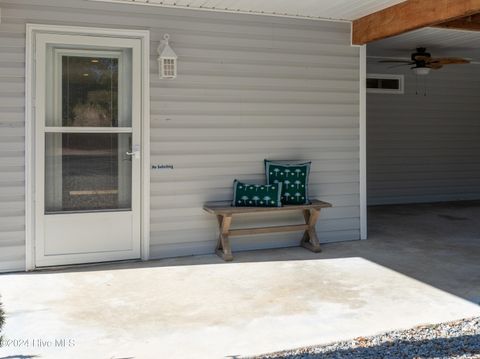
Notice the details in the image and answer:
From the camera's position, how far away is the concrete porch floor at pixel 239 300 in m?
2.85

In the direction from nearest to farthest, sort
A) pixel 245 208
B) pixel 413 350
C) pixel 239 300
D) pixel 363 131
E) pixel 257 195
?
1. pixel 413 350
2. pixel 239 300
3. pixel 245 208
4. pixel 257 195
5. pixel 363 131

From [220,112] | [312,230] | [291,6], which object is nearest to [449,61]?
[291,6]

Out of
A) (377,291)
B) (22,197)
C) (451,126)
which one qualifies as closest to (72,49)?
(22,197)

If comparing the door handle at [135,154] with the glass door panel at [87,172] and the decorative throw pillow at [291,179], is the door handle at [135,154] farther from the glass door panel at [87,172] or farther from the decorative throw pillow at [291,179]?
the decorative throw pillow at [291,179]

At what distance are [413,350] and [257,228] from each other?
2.38m

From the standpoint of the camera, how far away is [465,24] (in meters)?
5.52

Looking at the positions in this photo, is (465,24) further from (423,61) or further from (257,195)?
(257,195)

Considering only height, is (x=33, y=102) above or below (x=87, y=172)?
above

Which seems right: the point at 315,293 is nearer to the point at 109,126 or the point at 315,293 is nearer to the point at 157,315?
the point at 157,315

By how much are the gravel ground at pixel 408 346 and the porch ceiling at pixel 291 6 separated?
2.96 metres

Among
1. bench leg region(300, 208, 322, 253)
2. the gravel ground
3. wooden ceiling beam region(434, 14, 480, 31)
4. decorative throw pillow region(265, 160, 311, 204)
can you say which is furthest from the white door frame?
wooden ceiling beam region(434, 14, 480, 31)

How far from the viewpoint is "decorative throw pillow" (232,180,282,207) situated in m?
4.82

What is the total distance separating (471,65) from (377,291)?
246 inches

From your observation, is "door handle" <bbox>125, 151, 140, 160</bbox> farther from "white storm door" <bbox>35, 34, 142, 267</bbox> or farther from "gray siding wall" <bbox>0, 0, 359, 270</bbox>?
"gray siding wall" <bbox>0, 0, 359, 270</bbox>
